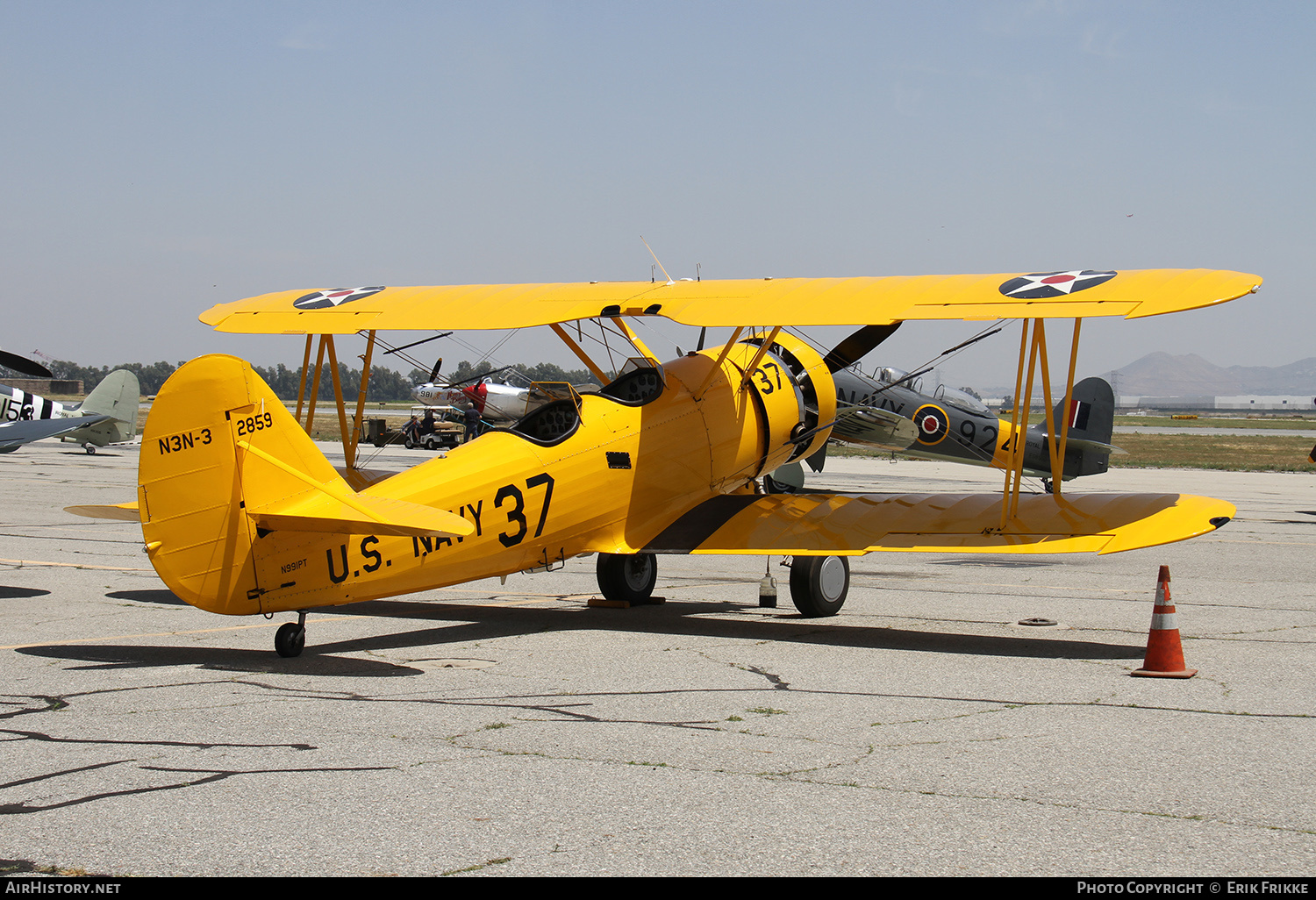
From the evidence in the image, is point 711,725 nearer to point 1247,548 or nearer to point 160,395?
point 160,395

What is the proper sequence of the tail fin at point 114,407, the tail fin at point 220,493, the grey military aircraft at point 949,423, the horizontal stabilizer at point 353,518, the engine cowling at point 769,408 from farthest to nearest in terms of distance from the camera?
1. the tail fin at point 114,407
2. the grey military aircraft at point 949,423
3. the engine cowling at point 769,408
4. the tail fin at point 220,493
5. the horizontal stabilizer at point 353,518

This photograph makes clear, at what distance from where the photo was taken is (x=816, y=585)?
35.6ft

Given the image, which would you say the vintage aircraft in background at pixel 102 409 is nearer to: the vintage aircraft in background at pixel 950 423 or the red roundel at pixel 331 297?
the vintage aircraft in background at pixel 950 423

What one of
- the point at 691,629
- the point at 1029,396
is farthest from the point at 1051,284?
the point at 691,629

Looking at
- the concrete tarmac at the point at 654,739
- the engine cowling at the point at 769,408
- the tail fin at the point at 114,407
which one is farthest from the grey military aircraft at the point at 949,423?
the tail fin at the point at 114,407

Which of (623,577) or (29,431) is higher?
(29,431)

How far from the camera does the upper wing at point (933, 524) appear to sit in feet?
31.3

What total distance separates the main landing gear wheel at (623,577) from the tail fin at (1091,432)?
1111 centimetres

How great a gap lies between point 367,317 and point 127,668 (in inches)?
175

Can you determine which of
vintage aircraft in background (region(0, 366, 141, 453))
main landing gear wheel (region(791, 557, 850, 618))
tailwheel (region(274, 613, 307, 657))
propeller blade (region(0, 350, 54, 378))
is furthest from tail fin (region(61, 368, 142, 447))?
tailwheel (region(274, 613, 307, 657))

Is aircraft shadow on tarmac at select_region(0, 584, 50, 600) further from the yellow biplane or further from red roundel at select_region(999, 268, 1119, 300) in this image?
red roundel at select_region(999, 268, 1119, 300)

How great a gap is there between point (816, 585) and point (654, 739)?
15.9 ft

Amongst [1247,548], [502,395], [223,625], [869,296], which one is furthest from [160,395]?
[502,395]

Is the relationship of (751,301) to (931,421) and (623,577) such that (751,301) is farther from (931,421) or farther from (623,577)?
(931,421)
